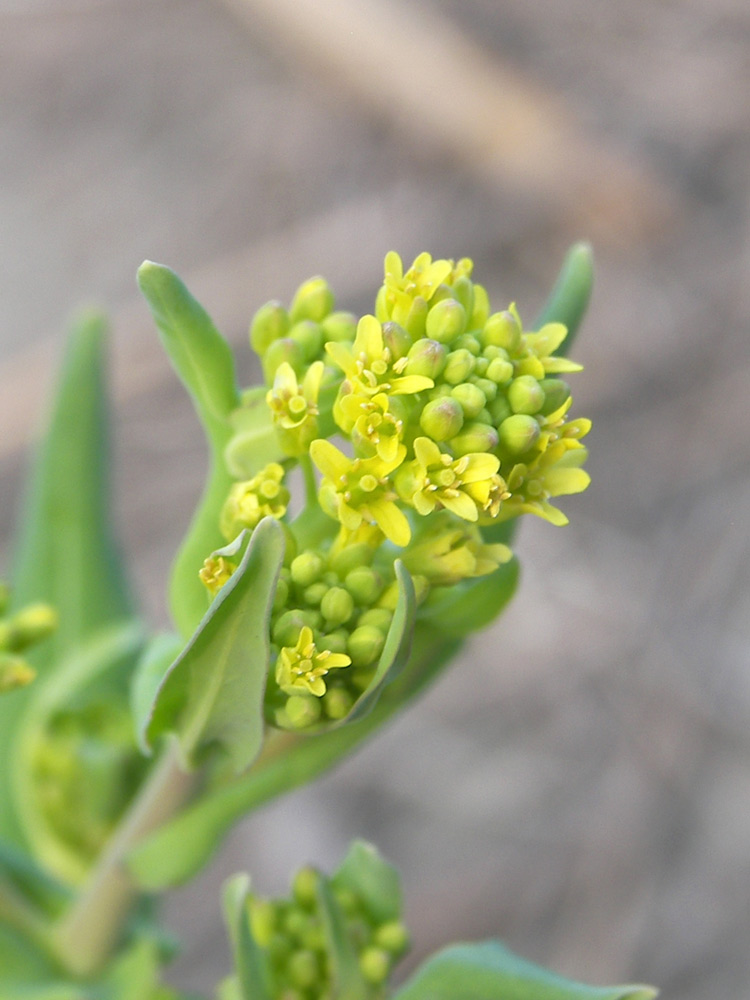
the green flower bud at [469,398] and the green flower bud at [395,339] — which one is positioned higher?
the green flower bud at [395,339]

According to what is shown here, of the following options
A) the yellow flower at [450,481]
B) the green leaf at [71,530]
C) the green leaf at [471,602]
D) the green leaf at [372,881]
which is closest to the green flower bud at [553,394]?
the yellow flower at [450,481]

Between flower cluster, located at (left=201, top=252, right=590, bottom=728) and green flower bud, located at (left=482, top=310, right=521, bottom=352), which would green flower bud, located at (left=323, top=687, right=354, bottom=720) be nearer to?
flower cluster, located at (left=201, top=252, right=590, bottom=728)

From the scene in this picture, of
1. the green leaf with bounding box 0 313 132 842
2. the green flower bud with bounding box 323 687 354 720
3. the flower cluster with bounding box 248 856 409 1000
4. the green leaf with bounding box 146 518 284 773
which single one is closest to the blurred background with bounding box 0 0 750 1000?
the green leaf with bounding box 0 313 132 842

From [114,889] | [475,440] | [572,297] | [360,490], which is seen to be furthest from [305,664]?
[114,889]

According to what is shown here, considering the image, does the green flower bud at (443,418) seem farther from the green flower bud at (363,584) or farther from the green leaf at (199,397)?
the green leaf at (199,397)

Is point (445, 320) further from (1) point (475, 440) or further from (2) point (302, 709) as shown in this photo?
(2) point (302, 709)

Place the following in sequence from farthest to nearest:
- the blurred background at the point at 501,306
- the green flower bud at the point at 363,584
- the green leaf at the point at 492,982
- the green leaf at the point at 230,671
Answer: the blurred background at the point at 501,306, the green leaf at the point at 492,982, the green flower bud at the point at 363,584, the green leaf at the point at 230,671

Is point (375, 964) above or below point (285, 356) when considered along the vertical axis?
below
